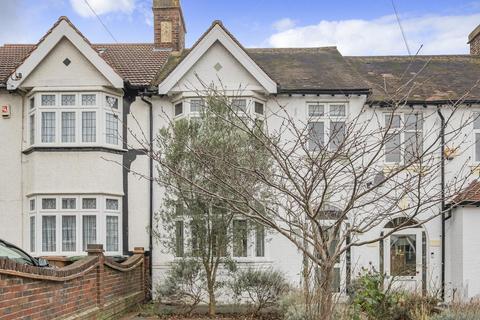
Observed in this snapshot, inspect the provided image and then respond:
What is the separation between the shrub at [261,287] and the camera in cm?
1147

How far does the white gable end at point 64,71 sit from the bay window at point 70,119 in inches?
11.7

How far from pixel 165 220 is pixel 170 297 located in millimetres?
1713

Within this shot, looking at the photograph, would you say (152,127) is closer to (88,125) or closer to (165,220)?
(88,125)

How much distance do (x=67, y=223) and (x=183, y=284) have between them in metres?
4.26

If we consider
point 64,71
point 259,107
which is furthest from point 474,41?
point 64,71

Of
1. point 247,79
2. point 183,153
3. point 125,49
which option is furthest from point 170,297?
point 125,49

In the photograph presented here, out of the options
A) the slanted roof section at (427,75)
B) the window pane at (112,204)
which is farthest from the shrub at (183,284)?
the slanted roof section at (427,75)

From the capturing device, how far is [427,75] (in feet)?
53.8

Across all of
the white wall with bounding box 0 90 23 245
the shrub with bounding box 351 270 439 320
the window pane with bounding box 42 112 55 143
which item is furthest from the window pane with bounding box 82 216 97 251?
the shrub with bounding box 351 270 439 320

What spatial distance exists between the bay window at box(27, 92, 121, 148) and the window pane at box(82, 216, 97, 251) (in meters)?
2.01

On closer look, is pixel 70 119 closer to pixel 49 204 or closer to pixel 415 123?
pixel 49 204

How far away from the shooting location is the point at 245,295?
12789 mm

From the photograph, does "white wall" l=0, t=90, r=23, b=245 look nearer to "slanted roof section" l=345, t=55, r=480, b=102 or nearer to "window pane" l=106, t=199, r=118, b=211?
"window pane" l=106, t=199, r=118, b=211

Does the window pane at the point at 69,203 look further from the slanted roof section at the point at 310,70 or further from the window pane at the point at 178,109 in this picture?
the slanted roof section at the point at 310,70
